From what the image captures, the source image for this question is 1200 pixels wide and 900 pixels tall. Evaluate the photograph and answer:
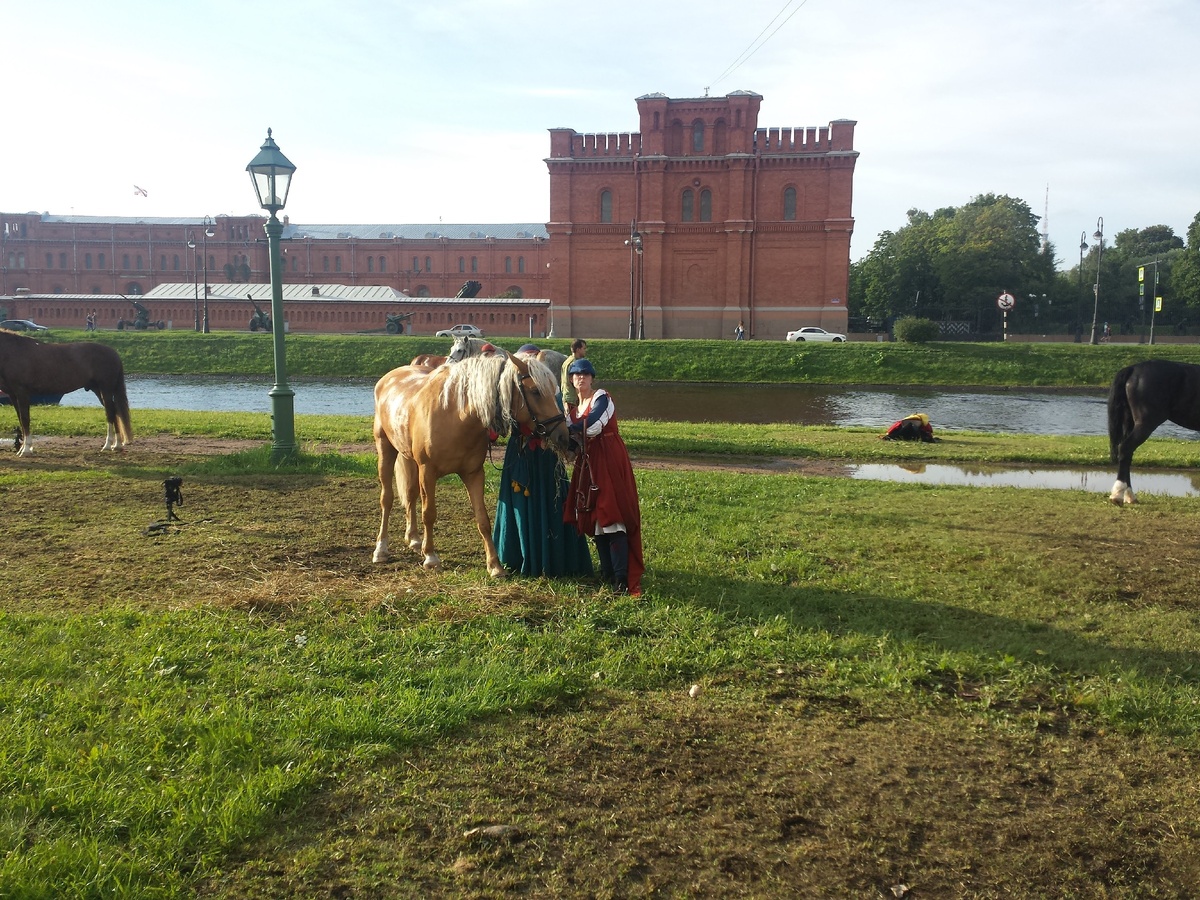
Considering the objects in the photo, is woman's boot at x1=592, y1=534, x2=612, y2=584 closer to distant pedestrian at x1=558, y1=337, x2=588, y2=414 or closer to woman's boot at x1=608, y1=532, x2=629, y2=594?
woman's boot at x1=608, y1=532, x2=629, y2=594

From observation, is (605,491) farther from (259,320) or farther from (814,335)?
(259,320)

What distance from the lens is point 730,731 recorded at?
167 inches

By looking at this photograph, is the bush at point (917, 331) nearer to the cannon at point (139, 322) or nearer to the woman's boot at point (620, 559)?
the woman's boot at point (620, 559)

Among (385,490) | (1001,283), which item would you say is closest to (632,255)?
(1001,283)

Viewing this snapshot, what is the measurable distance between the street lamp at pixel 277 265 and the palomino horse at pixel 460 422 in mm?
4838

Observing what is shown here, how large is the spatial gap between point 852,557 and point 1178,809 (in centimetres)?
396

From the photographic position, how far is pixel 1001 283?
63.8 m

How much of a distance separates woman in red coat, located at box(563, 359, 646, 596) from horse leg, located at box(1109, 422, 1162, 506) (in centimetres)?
736

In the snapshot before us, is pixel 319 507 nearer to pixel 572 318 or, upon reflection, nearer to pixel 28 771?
pixel 28 771

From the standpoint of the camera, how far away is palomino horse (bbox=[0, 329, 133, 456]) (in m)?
12.8

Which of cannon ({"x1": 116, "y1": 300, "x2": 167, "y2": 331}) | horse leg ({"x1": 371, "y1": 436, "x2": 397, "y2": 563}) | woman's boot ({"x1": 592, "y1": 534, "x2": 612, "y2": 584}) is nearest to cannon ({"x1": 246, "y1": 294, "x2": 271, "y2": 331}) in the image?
cannon ({"x1": 116, "y1": 300, "x2": 167, "y2": 331})

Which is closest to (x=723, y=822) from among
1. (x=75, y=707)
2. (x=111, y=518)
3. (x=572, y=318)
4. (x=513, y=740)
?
(x=513, y=740)

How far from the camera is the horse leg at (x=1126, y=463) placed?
33.9 feet

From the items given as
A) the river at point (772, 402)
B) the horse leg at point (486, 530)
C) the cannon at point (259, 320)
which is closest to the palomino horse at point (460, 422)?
the horse leg at point (486, 530)
